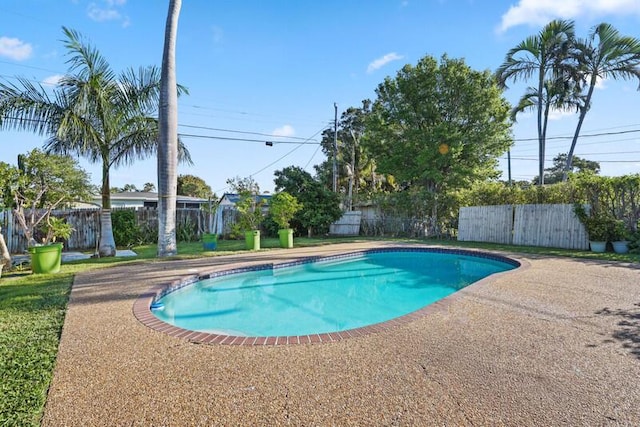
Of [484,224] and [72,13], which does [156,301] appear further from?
[484,224]

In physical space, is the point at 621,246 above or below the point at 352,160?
below

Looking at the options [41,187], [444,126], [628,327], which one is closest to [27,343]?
[628,327]

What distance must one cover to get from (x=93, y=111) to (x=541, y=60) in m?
18.9

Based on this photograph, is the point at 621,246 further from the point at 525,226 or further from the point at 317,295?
the point at 317,295

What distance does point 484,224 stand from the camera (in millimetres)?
13570

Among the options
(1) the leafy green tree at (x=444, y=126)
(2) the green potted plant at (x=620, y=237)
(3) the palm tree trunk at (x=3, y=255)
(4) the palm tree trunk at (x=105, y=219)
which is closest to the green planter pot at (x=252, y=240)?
(4) the palm tree trunk at (x=105, y=219)

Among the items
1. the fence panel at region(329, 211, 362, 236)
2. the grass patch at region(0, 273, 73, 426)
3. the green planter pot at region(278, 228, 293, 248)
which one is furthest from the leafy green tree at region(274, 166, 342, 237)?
the grass patch at region(0, 273, 73, 426)

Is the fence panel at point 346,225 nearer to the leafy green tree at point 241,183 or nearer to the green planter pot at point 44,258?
the leafy green tree at point 241,183

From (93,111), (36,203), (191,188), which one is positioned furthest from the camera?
(191,188)

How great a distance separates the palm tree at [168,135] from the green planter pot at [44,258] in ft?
9.16

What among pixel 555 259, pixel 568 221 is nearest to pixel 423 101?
pixel 568 221

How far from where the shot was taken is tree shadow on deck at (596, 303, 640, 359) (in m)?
3.09

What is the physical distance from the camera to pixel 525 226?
1212 cm

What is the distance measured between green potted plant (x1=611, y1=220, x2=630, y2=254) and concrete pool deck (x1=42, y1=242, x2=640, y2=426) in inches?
269
